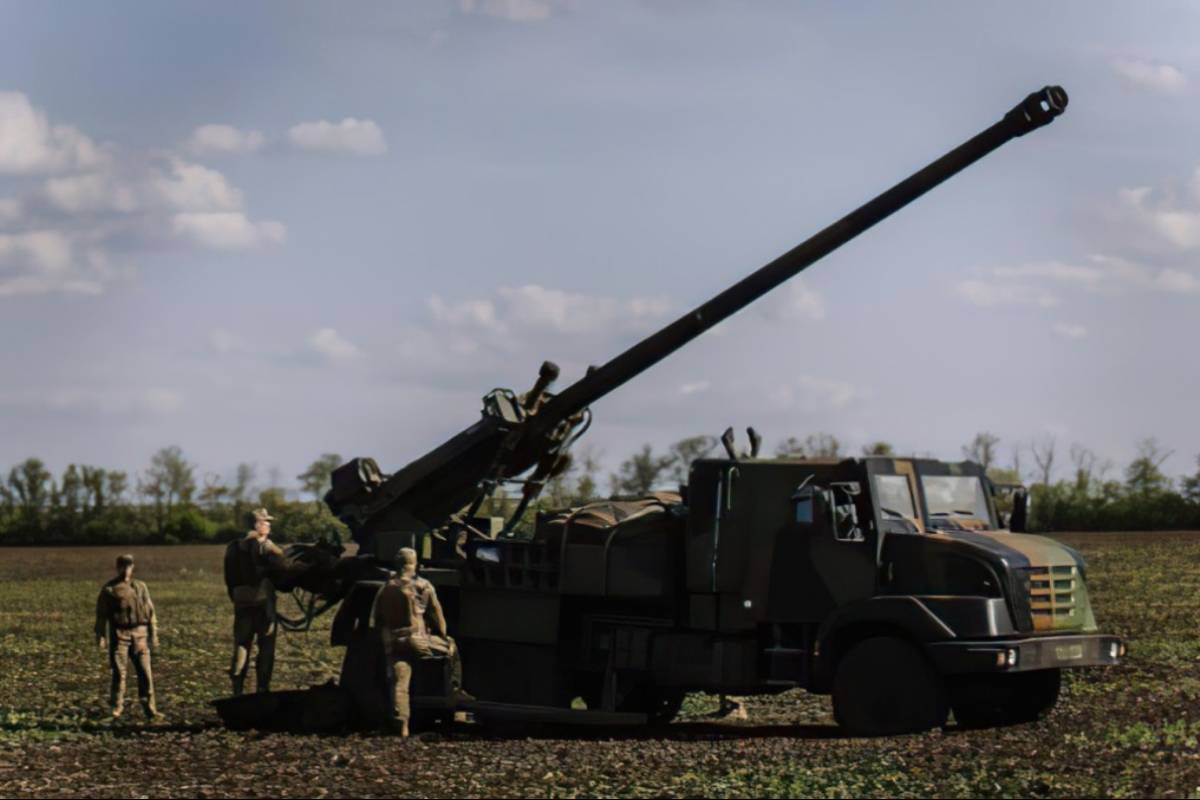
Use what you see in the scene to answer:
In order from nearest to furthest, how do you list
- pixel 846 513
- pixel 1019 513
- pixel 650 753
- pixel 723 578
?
pixel 650 753 < pixel 846 513 < pixel 723 578 < pixel 1019 513

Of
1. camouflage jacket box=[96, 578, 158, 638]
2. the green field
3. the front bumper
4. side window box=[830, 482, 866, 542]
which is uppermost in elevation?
side window box=[830, 482, 866, 542]

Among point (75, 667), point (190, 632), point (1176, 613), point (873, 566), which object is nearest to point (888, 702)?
point (873, 566)

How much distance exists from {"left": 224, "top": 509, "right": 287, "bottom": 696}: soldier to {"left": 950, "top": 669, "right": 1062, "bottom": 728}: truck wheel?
27.8 feet

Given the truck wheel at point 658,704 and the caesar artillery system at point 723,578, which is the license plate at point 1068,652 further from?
the truck wheel at point 658,704

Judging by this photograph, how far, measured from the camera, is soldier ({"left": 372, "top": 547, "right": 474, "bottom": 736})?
19.5 meters

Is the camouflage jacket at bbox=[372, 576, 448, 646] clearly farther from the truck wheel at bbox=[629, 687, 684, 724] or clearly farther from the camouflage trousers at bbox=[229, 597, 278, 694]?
the truck wheel at bbox=[629, 687, 684, 724]

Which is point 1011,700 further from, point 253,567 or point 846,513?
point 253,567

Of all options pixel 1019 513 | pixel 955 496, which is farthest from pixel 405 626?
pixel 1019 513

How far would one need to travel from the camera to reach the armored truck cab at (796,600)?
58.4 ft

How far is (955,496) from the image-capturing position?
63.1 ft

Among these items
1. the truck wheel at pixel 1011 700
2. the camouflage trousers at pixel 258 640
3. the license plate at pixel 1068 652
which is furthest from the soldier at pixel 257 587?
the license plate at pixel 1068 652

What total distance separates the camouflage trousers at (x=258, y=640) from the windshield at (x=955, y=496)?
828cm

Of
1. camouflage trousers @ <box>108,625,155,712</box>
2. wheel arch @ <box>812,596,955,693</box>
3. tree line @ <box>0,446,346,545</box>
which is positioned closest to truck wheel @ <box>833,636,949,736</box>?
wheel arch @ <box>812,596,955,693</box>

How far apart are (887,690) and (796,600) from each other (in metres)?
1.39
